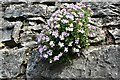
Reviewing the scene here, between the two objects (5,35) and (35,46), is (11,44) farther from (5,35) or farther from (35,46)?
(35,46)

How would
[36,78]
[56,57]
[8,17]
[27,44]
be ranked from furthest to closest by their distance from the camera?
1. [8,17]
2. [27,44]
3. [36,78]
4. [56,57]

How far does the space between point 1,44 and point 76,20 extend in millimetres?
1100

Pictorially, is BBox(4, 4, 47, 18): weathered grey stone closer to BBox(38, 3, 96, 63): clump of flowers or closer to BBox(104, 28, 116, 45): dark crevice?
BBox(38, 3, 96, 63): clump of flowers

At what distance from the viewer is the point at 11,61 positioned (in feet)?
11.1

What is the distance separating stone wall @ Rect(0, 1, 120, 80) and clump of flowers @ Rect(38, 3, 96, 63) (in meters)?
0.14

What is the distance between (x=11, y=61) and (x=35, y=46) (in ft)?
1.14

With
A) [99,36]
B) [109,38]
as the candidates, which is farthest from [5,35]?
[109,38]

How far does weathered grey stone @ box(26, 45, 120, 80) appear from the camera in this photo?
10.1 ft

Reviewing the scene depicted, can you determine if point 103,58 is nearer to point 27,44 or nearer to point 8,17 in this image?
point 27,44

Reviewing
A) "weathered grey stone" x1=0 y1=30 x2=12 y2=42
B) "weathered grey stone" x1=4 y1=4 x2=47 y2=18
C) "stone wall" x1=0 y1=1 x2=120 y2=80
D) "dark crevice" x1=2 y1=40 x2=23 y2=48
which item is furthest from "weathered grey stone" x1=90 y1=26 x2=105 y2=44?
"weathered grey stone" x1=0 y1=30 x2=12 y2=42

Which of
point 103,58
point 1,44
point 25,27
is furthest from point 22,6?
point 103,58

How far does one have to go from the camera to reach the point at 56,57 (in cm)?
297

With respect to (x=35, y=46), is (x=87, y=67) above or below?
below

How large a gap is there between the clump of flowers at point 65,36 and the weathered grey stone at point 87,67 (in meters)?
0.09
